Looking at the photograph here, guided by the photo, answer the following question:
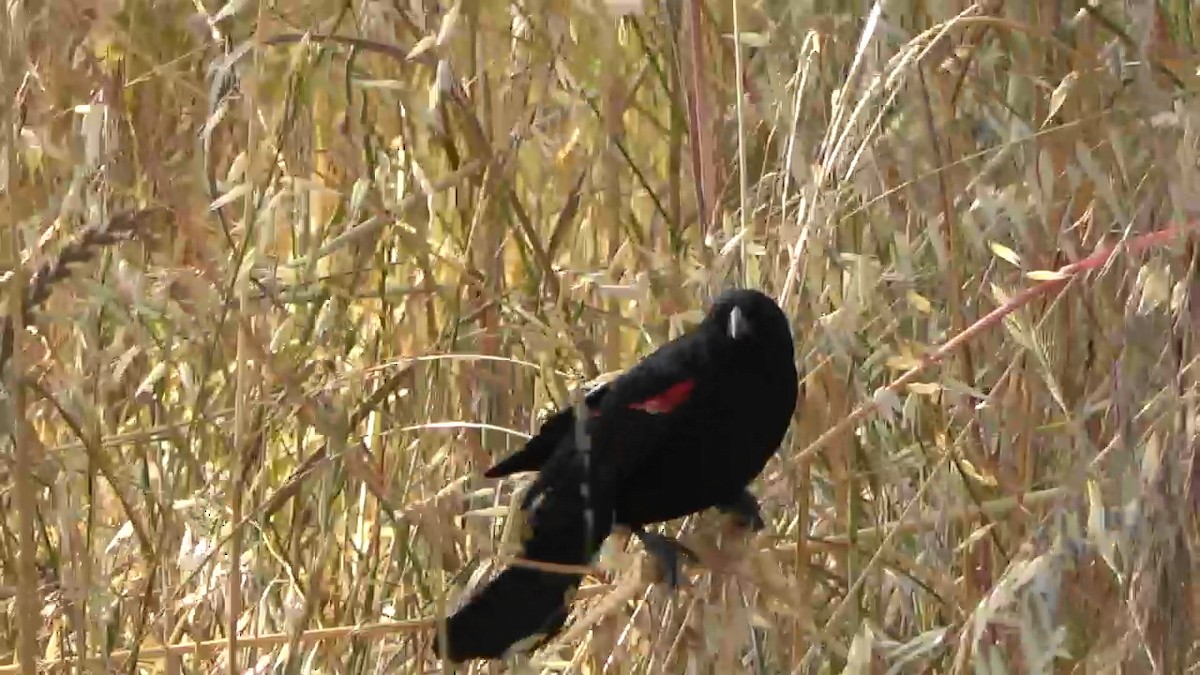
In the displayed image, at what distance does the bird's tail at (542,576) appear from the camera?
1115mm

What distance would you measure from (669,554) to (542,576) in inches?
4.3

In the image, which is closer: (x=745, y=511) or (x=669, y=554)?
(x=669, y=554)

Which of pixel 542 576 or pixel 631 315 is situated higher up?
pixel 631 315

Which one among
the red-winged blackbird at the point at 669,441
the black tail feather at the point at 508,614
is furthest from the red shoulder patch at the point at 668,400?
the black tail feather at the point at 508,614

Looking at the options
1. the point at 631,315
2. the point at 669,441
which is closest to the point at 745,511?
the point at 669,441

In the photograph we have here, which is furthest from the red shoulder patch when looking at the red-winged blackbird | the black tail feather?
the black tail feather

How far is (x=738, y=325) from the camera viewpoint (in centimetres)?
128

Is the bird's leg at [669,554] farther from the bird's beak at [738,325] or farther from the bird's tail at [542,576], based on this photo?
the bird's beak at [738,325]

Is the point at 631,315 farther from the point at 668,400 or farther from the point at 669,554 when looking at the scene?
the point at 669,554

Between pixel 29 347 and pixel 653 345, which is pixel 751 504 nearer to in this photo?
pixel 653 345

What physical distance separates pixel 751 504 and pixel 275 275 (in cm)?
46

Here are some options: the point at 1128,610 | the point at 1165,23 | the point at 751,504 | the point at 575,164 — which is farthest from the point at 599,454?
the point at 1165,23

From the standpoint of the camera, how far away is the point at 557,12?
1.21 m

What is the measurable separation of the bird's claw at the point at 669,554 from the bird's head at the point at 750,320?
0.18 m
